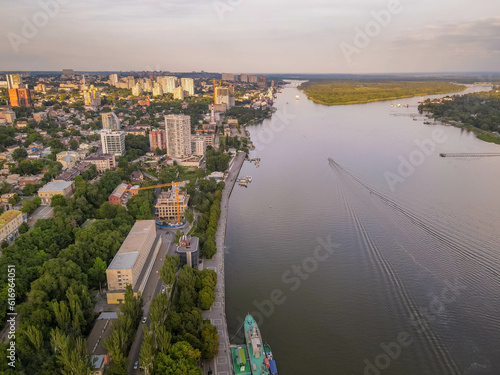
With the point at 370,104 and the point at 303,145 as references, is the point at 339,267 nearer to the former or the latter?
the point at 303,145

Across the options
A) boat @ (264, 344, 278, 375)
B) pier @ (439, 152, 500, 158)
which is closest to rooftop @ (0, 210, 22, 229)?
boat @ (264, 344, 278, 375)

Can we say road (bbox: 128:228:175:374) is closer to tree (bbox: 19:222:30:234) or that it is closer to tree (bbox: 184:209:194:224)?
tree (bbox: 184:209:194:224)

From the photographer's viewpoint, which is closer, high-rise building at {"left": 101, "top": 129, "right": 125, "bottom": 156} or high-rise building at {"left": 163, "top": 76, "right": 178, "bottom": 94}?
high-rise building at {"left": 101, "top": 129, "right": 125, "bottom": 156}

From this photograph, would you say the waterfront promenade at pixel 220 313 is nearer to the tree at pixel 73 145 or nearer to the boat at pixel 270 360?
the boat at pixel 270 360

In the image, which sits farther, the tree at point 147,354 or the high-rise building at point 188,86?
the high-rise building at point 188,86

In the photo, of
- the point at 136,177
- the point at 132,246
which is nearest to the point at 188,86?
the point at 136,177

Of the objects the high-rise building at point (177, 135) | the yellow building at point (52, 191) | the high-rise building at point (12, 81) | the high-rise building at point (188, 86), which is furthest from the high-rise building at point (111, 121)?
the high-rise building at point (188, 86)

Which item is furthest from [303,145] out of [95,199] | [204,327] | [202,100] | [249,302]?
[202,100]
